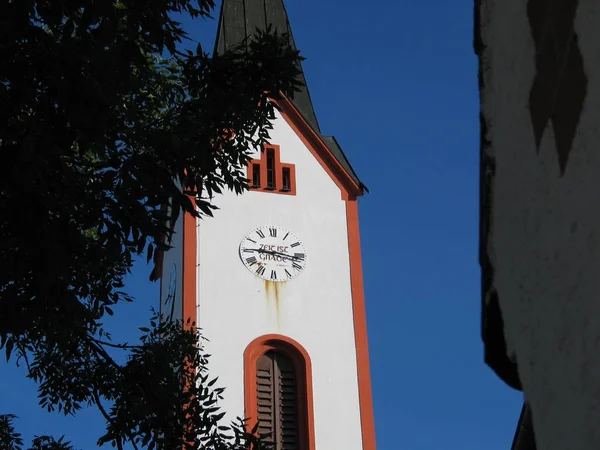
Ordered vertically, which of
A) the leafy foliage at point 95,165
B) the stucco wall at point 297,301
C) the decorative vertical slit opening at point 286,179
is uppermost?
the decorative vertical slit opening at point 286,179

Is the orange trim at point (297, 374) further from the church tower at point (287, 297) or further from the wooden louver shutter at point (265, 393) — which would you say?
the wooden louver shutter at point (265, 393)

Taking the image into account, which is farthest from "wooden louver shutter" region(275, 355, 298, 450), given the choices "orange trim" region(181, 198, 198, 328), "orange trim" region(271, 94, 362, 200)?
"orange trim" region(271, 94, 362, 200)

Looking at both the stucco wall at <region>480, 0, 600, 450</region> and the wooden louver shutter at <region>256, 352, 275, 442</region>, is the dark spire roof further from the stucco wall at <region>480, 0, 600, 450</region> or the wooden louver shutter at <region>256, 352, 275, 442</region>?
the stucco wall at <region>480, 0, 600, 450</region>

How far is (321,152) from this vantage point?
23859 millimetres

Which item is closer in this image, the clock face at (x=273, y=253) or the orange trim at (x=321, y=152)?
the clock face at (x=273, y=253)

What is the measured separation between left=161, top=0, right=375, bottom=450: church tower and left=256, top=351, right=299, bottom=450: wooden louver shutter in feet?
0.06

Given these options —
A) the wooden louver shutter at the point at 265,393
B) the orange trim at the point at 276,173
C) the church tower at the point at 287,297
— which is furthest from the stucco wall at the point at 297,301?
the wooden louver shutter at the point at 265,393

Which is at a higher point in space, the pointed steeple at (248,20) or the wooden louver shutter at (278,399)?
the pointed steeple at (248,20)

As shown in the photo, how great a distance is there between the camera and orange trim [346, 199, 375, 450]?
20125 millimetres

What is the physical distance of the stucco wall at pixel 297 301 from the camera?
20.2 meters

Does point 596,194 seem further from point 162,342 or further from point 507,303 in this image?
point 162,342

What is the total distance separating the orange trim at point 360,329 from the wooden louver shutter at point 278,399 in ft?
4.07

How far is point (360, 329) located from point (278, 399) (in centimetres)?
218

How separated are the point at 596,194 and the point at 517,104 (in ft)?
1.94
